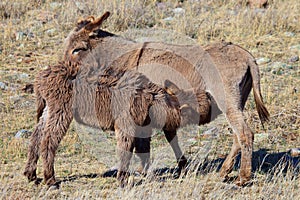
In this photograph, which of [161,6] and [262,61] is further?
[161,6]

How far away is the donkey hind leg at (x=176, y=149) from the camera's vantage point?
640 cm

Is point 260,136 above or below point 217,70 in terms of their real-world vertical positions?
below

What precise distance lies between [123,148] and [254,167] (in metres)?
1.74

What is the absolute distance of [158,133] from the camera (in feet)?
24.4

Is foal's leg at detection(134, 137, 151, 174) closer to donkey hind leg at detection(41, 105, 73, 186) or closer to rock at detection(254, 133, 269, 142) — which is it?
donkey hind leg at detection(41, 105, 73, 186)

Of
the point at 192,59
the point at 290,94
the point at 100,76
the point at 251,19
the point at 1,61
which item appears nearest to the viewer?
the point at 100,76

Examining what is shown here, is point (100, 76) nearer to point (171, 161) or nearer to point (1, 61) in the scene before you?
point (171, 161)

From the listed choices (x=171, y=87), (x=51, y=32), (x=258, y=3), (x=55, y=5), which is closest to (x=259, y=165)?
(x=171, y=87)

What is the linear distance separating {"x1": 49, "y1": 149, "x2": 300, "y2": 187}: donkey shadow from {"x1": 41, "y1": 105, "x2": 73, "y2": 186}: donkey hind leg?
0.21 metres

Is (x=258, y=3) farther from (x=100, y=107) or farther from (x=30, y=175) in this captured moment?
(x=30, y=175)

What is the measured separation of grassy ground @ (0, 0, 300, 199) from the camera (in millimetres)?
5773

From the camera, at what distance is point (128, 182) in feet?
18.4

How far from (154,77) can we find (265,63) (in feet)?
11.4

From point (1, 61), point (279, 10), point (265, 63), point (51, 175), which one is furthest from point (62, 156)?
point (279, 10)
